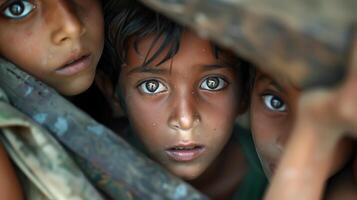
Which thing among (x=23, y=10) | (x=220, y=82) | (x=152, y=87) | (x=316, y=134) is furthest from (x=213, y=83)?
(x=316, y=134)

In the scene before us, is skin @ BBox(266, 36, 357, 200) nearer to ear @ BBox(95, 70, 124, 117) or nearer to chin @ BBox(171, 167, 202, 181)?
chin @ BBox(171, 167, 202, 181)

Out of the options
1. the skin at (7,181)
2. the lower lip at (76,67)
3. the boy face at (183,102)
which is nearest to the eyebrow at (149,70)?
the boy face at (183,102)

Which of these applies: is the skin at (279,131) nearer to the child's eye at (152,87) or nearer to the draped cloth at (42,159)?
the child's eye at (152,87)

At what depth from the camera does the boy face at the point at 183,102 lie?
1.13m

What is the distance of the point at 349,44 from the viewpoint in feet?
1.91

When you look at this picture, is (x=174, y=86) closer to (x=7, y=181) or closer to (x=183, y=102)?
(x=183, y=102)

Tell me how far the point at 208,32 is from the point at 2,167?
0.45 metres

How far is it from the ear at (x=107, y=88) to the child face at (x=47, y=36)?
228 mm

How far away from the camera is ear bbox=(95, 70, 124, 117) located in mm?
1321

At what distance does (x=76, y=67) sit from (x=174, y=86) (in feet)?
0.64

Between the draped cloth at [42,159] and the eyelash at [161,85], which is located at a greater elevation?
the draped cloth at [42,159]

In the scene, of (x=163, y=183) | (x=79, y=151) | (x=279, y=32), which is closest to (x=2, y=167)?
(x=79, y=151)

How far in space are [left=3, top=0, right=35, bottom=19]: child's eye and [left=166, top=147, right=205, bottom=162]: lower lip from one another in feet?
1.30

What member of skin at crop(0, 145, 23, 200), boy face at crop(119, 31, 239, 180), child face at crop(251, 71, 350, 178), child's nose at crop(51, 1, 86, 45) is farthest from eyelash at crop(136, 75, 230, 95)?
skin at crop(0, 145, 23, 200)
